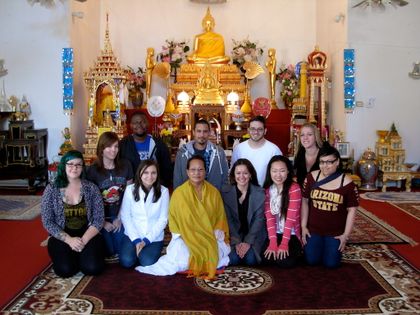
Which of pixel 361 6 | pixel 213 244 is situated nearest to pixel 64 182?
pixel 213 244

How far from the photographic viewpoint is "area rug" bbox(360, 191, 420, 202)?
6.56m

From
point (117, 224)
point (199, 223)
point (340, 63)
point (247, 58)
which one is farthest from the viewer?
point (247, 58)

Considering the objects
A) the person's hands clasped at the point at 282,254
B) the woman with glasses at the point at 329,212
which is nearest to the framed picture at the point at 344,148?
the woman with glasses at the point at 329,212

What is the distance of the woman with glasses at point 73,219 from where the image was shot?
11.2ft

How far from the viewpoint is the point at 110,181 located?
3.88 meters

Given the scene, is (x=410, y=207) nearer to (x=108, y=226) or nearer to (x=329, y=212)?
(x=329, y=212)

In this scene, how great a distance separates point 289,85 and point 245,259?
616cm

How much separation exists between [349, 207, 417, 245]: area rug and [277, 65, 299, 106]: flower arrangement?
4.17 meters

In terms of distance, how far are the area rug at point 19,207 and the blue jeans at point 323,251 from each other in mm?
3225

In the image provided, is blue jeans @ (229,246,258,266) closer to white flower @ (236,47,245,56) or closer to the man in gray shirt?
the man in gray shirt

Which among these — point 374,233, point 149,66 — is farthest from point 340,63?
point 374,233

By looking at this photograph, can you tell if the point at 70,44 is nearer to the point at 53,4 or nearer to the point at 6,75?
the point at 53,4

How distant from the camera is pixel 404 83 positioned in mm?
8078

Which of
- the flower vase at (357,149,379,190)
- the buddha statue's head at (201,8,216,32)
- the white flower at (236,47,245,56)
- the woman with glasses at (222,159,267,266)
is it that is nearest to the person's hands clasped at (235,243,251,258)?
the woman with glasses at (222,159,267,266)
